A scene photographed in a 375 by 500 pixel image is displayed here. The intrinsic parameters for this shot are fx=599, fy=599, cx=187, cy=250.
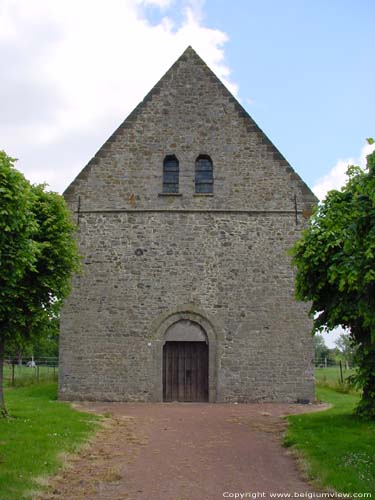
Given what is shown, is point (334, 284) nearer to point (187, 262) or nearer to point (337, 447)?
point (337, 447)

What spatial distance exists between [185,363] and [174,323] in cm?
144

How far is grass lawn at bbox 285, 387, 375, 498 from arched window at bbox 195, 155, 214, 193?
8729 mm

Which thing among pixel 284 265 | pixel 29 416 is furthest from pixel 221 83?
pixel 29 416

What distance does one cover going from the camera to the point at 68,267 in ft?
51.4

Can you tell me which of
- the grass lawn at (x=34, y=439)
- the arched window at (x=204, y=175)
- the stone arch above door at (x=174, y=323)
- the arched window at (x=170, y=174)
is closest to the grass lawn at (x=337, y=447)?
the grass lawn at (x=34, y=439)

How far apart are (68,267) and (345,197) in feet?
23.7

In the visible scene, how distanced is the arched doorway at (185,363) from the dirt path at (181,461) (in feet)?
11.0

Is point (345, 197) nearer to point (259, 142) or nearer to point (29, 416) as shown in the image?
point (259, 142)

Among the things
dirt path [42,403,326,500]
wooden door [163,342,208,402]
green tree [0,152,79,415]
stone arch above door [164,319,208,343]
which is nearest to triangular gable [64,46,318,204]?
green tree [0,152,79,415]

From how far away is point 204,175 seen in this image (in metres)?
21.5

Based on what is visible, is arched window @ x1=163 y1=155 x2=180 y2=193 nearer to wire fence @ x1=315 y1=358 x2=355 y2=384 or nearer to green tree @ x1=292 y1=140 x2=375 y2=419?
green tree @ x1=292 y1=140 x2=375 y2=419

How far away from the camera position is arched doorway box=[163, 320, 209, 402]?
20.4 metres

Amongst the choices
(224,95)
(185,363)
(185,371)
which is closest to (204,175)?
(224,95)

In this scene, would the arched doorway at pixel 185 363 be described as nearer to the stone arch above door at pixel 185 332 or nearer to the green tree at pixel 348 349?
the stone arch above door at pixel 185 332
